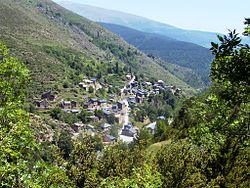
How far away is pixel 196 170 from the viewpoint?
12.9m

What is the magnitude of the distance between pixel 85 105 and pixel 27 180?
9969cm

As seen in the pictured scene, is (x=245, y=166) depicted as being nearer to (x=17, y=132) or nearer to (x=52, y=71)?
(x=17, y=132)

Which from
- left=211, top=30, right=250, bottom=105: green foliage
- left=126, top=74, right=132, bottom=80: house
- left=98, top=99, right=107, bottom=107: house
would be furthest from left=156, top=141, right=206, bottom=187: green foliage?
left=126, top=74, right=132, bottom=80: house

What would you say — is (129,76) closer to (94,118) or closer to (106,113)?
(106,113)

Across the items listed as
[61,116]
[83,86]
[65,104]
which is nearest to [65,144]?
[61,116]

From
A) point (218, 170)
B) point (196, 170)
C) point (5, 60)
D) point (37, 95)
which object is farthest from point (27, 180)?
point (37, 95)

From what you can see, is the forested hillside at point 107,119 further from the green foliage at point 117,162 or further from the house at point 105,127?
the house at point 105,127

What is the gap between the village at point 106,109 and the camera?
→ 9273 cm

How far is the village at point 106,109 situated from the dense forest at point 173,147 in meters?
64.1

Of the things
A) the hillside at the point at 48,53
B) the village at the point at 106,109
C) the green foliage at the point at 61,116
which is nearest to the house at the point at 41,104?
the village at the point at 106,109

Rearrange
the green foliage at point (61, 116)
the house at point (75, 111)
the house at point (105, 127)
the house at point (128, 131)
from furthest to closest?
the house at point (75, 111) → the house at point (105, 127) → the house at point (128, 131) → the green foliage at point (61, 116)

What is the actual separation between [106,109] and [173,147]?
95430 millimetres

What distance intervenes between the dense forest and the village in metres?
64.1

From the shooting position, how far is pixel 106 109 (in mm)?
108562
